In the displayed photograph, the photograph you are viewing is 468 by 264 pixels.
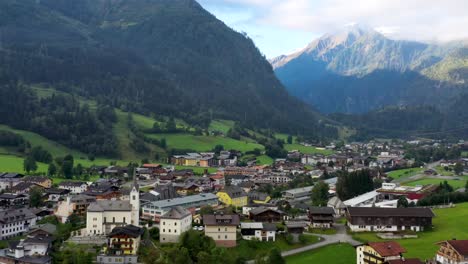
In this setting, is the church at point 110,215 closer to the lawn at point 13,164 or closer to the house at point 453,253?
the house at point 453,253

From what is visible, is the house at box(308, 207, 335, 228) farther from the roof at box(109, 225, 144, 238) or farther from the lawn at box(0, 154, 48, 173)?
the lawn at box(0, 154, 48, 173)

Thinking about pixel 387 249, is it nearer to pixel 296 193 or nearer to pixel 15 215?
pixel 15 215

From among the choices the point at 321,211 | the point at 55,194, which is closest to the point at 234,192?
the point at 321,211

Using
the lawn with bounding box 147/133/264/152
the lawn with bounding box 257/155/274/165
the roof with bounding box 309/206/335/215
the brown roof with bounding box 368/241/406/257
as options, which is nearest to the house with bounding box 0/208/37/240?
the roof with bounding box 309/206/335/215

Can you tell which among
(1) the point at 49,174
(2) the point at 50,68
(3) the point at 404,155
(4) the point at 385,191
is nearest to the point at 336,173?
(4) the point at 385,191

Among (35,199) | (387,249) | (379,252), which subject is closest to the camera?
(379,252)

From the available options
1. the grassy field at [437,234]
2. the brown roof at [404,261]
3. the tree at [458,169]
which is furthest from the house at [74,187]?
the tree at [458,169]
